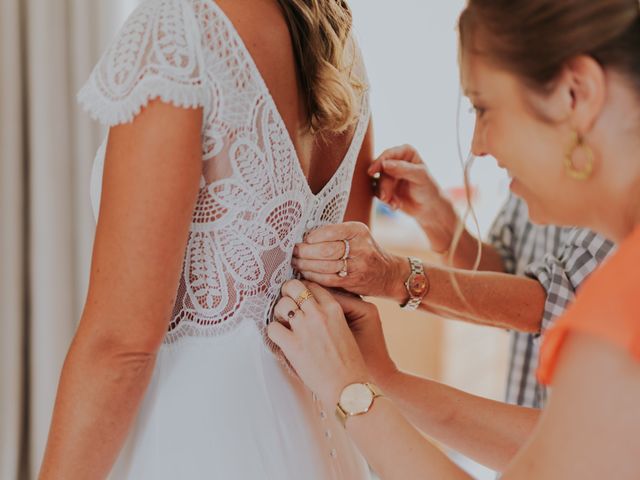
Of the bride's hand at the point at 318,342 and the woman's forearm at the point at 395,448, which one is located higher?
the bride's hand at the point at 318,342

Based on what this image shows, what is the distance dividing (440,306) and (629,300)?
0.68 metres

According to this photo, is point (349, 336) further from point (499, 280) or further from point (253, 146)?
point (499, 280)

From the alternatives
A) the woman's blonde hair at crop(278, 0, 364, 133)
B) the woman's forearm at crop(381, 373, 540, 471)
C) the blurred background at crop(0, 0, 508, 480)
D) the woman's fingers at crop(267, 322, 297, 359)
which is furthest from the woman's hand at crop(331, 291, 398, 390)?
the blurred background at crop(0, 0, 508, 480)

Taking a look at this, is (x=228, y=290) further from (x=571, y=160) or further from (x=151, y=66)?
(x=571, y=160)

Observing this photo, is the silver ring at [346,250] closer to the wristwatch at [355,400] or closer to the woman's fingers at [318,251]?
the woman's fingers at [318,251]

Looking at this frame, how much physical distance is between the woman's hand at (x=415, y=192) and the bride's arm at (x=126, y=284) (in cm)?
55

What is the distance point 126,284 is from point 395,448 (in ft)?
1.25

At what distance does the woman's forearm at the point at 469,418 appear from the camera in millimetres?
1266

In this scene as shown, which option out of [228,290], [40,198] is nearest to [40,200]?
[40,198]

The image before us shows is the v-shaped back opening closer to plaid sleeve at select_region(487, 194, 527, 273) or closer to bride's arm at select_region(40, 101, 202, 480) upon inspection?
bride's arm at select_region(40, 101, 202, 480)

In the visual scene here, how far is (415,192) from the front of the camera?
1.57 m

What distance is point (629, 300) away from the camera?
29.3 inches

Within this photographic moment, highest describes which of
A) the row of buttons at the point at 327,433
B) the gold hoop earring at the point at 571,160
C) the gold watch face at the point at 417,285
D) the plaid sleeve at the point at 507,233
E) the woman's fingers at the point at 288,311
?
the gold hoop earring at the point at 571,160

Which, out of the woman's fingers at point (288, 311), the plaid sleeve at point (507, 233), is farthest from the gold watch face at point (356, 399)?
the plaid sleeve at point (507, 233)
